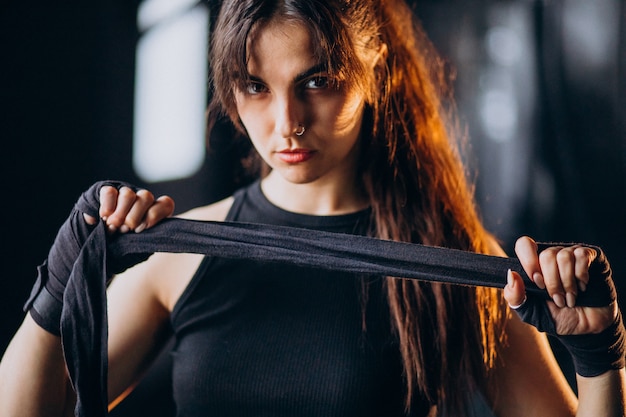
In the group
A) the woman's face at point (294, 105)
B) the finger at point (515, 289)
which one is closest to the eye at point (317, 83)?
the woman's face at point (294, 105)

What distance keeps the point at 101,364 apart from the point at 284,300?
277 mm

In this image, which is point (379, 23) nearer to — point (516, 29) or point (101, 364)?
point (101, 364)

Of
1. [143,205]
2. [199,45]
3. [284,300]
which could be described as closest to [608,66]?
[199,45]

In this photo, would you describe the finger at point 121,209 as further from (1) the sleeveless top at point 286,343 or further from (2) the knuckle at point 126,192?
(1) the sleeveless top at point 286,343

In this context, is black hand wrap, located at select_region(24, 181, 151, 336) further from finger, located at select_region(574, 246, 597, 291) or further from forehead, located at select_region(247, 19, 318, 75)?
finger, located at select_region(574, 246, 597, 291)

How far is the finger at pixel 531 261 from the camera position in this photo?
2.68ft

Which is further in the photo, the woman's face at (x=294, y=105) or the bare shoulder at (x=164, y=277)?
the bare shoulder at (x=164, y=277)

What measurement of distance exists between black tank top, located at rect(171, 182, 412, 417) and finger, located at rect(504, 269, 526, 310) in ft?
0.75

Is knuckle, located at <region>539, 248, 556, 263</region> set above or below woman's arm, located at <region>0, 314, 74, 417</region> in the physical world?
above

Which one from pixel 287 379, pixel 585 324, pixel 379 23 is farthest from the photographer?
pixel 379 23

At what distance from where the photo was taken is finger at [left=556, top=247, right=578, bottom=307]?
31.5 inches

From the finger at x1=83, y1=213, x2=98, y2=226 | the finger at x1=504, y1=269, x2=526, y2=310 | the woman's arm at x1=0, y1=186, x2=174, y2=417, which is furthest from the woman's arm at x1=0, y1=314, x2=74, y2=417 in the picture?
the finger at x1=504, y1=269, x2=526, y2=310

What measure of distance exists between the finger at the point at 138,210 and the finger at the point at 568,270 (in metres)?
0.52

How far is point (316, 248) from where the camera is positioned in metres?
0.86
